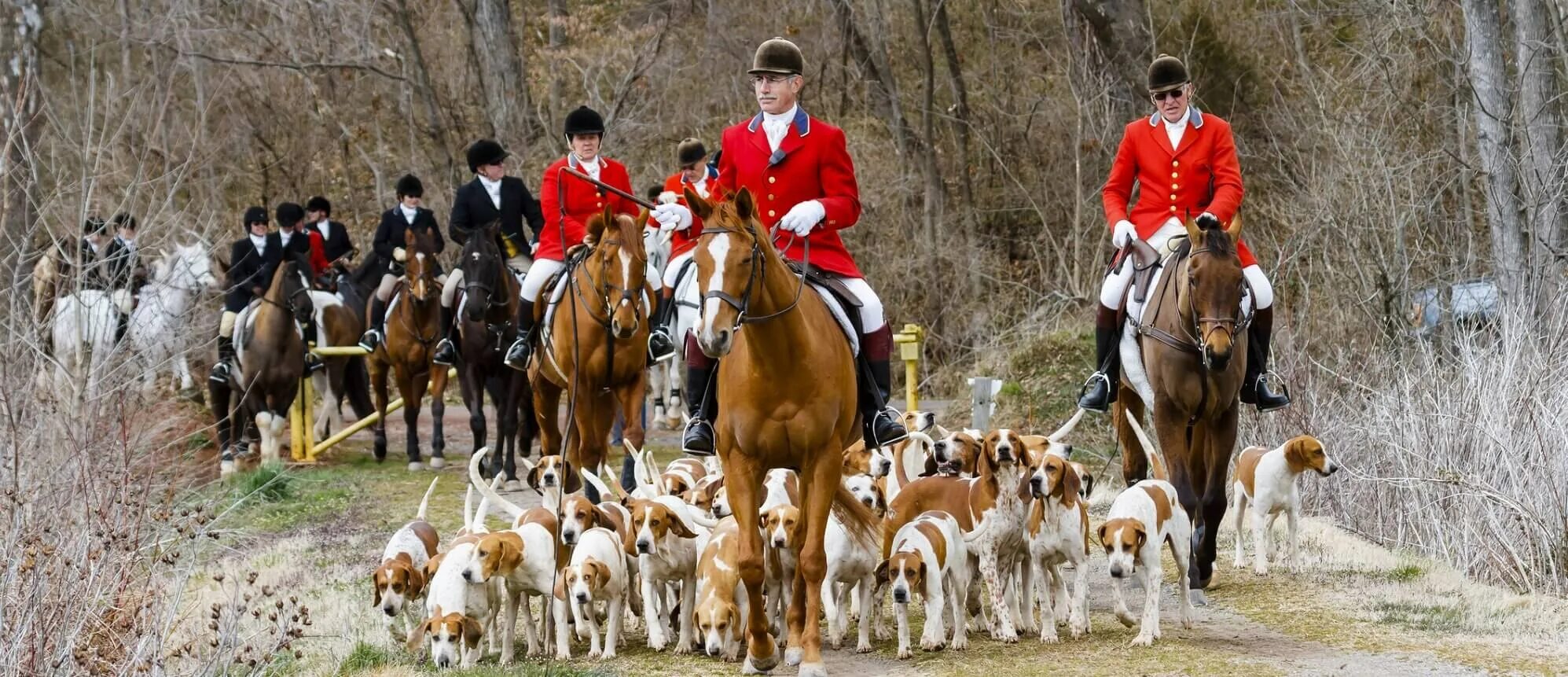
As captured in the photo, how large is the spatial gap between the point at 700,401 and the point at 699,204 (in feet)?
4.34

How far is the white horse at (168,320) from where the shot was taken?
12000mm

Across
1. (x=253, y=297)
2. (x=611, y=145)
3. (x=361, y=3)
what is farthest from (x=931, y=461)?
(x=361, y=3)

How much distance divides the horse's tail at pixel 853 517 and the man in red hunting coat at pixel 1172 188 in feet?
6.62

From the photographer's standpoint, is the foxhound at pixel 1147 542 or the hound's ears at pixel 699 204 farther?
the foxhound at pixel 1147 542

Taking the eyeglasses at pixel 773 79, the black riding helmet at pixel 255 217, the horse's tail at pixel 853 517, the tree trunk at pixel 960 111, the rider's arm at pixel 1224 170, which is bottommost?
the horse's tail at pixel 853 517

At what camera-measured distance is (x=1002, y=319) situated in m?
22.3

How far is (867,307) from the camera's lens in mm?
8039

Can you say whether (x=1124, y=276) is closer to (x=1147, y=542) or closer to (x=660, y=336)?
(x=1147, y=542)

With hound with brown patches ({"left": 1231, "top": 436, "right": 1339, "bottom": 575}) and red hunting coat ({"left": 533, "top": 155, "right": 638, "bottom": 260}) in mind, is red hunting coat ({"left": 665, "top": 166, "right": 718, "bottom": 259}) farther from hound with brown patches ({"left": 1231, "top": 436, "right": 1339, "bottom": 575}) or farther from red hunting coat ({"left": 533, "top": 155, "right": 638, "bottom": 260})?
hound with brown patches ({"left": 1231, "top": 436, "right": 1339, "bottom": 575})

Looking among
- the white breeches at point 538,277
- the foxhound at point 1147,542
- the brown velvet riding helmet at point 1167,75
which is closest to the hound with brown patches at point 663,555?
the foxhound at point 1147,542

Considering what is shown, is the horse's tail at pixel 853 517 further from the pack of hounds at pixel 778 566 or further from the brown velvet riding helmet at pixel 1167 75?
the brown velvet riding helmet at pixel 1167 75

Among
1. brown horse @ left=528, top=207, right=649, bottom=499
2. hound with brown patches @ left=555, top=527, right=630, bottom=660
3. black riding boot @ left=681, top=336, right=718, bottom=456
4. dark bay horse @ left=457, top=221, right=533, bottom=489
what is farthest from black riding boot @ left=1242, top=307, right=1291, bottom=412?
dark bay horse @ left=457, top=221, right=533, bottom=489

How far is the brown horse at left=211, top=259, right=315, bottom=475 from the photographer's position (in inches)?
649

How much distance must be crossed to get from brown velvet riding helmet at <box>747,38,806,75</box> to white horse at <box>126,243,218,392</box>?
16.6ft
